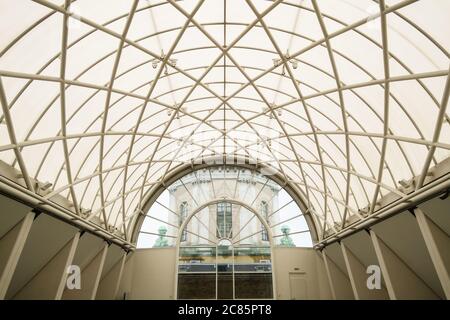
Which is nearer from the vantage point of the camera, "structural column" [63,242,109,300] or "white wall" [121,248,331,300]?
"structural column" [63,242,109,300]

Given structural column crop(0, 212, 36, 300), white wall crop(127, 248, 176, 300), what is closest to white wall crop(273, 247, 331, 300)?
white wall crop(127, 248, 176, 300)

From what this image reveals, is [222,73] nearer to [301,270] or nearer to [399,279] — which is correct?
[399,279]

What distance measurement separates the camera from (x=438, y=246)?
15195 mm

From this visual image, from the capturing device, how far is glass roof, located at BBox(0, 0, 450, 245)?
536 inches

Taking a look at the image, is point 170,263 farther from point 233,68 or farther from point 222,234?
point 233,68

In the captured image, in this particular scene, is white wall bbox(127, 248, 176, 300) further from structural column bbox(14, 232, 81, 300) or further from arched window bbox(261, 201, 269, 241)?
structural column bbox(14, 232, 81, 300)

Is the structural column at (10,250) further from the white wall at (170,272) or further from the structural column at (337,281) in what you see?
the structural column at (337,281)

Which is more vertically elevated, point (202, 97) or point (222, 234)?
point (202, 97)

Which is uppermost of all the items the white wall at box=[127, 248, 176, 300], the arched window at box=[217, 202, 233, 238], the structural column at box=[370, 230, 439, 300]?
the arched window at box=[217, 202, 233, 238]

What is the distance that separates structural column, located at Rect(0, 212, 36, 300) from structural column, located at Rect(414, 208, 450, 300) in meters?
22.3

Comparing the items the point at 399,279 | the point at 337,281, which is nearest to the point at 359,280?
the point at 337,281

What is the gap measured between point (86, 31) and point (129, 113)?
940 cm

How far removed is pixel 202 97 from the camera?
2772 cm

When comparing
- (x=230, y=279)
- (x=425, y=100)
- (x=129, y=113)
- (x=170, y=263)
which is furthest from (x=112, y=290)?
(x=425, y=100)
